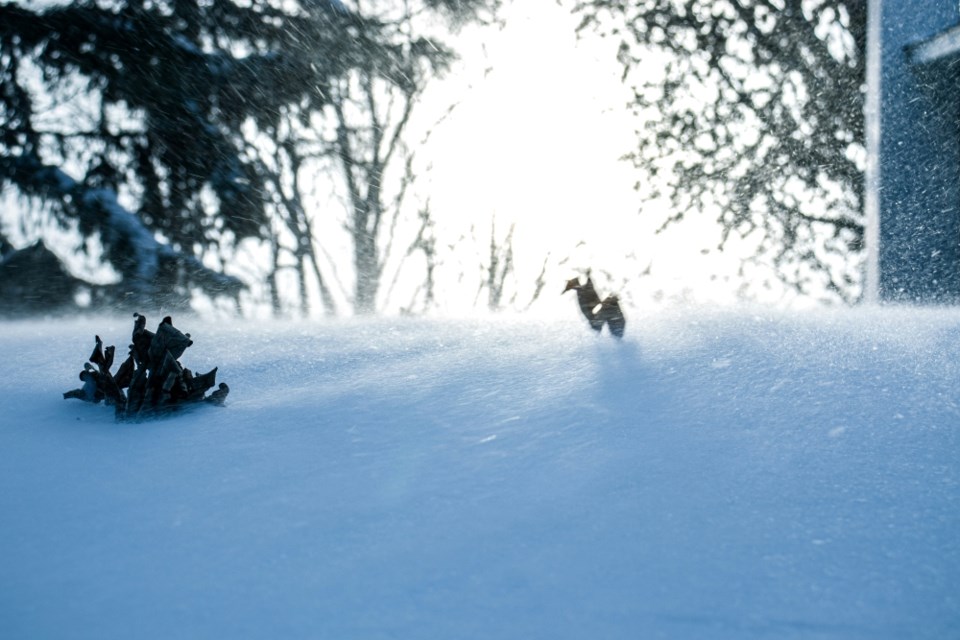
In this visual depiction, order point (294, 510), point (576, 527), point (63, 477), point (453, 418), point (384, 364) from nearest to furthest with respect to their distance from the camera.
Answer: point (576, 527) < point (294, 510) < point (63, 477) < point (453, 418) < point (384, 364)

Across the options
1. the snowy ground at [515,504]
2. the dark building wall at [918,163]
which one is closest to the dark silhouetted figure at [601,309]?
the snowy ground at [515,504]

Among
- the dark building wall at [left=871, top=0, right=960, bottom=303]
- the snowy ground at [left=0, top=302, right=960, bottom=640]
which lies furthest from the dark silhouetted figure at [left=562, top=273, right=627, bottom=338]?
the dark building wall at [left=871, top=0, right=960, bottom=303]

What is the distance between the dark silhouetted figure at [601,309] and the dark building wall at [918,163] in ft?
9.82

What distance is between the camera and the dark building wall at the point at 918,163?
485cm

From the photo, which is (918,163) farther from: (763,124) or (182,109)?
(182,109)

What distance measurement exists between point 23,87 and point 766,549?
688cm

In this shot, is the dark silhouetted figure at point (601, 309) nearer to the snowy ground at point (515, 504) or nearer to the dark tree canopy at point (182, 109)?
the snowy ground at point (515, 504)

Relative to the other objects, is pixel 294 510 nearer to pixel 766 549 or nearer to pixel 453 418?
pixel 453 418

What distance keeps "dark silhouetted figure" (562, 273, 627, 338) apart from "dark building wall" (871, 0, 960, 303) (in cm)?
299

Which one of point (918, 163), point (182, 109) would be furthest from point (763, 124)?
point (182, 109)

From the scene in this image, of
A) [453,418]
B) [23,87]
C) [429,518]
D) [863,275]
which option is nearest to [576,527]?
[429,518]

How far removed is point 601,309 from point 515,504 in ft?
5.91

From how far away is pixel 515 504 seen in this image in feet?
4.77

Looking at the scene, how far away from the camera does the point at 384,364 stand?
9.52 feet
